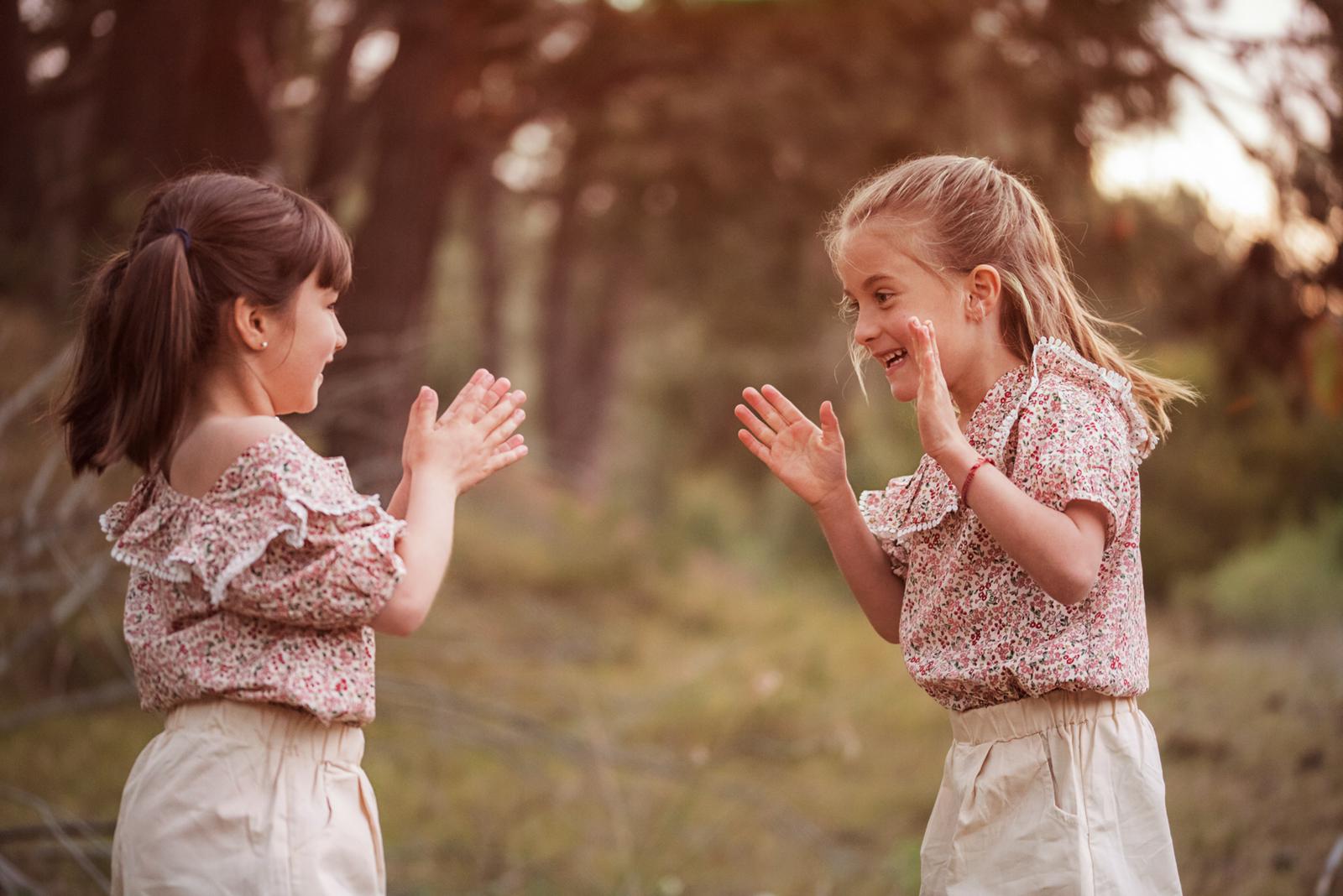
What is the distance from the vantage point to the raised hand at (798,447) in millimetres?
2320

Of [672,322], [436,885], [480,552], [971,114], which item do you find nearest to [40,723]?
[436,885]

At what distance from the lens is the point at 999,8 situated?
626cm

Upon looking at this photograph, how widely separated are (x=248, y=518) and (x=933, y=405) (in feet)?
3.49

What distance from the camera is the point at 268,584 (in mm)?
1904

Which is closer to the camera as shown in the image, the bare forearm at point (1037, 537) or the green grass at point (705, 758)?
the bare forearm at point (1037, 537)

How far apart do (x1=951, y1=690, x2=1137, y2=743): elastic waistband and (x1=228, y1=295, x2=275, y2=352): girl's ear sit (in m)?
1.34

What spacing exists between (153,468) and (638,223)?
9.93 meters

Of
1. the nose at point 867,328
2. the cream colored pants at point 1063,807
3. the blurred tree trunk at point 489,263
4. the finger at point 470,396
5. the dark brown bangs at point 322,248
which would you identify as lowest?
the blurred tree trunk at point 489,263

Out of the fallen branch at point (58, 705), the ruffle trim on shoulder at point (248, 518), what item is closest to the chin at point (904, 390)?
the ruffle trim on shoulder at point (248, 518)

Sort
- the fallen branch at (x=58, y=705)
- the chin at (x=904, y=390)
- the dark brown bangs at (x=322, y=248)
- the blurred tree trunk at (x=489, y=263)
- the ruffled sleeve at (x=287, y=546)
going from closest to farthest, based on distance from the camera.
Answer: the ruffled sleeve at (x=287, y=546) → the dark brown bangs at (x=322, y=248) → the chin at (x=904, y=390) → the fallen branch at (x=58, y=705) → the blurred tree trunk at (x=489, y=263)

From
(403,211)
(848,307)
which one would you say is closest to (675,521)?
(403,211)

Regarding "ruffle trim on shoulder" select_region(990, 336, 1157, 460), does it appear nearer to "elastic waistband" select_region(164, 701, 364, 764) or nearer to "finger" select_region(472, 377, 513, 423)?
"finger" select_region(472, 377, 513, 423)

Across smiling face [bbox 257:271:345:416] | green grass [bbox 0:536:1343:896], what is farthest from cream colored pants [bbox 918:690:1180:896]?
green grass [bbox 0:536:1343:896]

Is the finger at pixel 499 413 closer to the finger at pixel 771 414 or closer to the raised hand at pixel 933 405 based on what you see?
the finger at pixel 771 414
